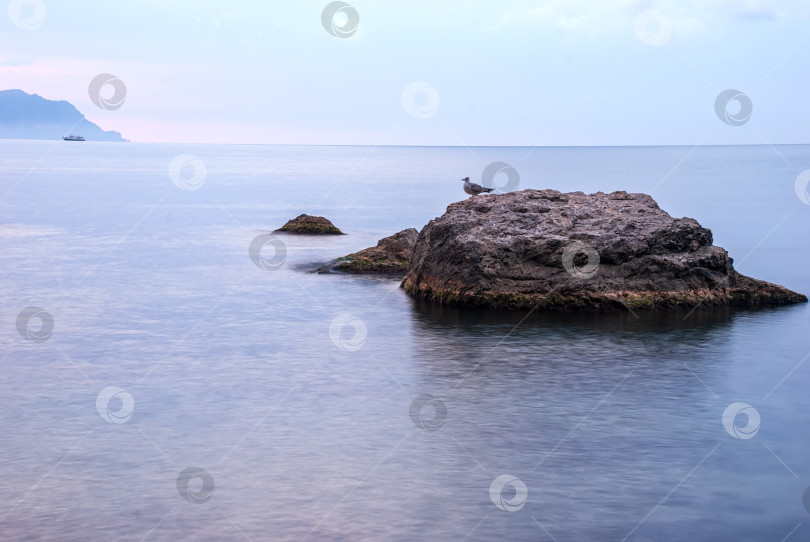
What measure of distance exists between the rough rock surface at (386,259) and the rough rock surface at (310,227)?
1527 centimetres

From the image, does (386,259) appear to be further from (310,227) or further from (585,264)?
(310,227)

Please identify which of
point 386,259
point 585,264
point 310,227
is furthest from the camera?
point 310,227

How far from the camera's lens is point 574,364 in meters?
25.7

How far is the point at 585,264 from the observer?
104ft

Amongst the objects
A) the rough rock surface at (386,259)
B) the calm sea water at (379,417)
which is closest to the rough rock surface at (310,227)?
the rough rock surface at (386,259)

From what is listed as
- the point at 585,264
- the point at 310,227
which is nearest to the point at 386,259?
the point at 585,264

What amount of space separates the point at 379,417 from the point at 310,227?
3795 cm

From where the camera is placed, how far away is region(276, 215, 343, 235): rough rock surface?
191 ft

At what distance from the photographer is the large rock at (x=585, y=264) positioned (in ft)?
104

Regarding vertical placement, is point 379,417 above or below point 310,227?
below

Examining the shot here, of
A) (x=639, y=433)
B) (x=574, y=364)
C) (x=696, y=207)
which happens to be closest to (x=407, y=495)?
(x=639, y=433)

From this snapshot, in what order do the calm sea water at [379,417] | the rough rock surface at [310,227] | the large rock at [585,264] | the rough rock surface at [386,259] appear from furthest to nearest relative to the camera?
the rough rock surface at [310,227] → the rough rock surface at [386,259] → the large rock at [585,264] → the calm sea water at [379,417]

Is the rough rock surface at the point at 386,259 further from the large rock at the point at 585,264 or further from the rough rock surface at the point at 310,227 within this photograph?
the rough rock surface at the point at 310,227

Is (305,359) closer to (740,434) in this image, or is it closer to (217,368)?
(217,368)
